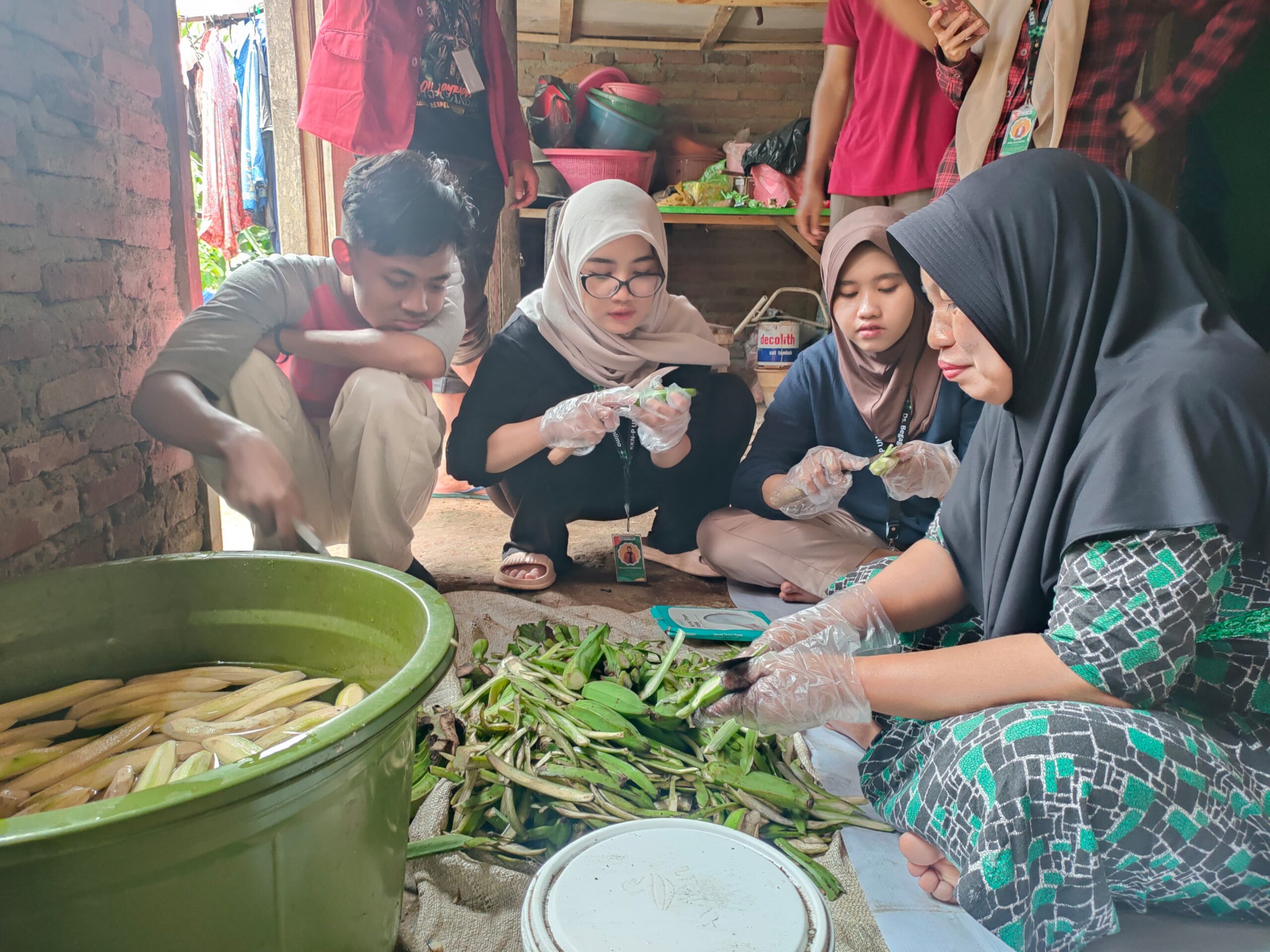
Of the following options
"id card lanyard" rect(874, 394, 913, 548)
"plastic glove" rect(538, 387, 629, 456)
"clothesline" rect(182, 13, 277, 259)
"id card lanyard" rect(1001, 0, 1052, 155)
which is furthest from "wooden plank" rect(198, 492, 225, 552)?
"id card lanyard" rect(1001, 0, 1052, 155)

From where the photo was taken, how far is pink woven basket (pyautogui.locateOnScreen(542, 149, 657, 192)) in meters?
2.93

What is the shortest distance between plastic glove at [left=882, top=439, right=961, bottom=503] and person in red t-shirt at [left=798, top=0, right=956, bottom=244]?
720 millimetres

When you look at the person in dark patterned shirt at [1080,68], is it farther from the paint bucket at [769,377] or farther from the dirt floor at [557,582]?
the dirt floor at [557,582]

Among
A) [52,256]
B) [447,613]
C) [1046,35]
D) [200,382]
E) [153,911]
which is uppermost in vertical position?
[1046,35]

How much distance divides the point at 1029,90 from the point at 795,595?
1.55m

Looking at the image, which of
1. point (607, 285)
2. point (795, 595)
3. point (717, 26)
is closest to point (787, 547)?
point (795, 595)

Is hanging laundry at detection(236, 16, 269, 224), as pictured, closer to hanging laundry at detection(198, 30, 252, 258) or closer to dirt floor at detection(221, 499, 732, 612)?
hanging laundry at detection(198, 30, 252, 258)

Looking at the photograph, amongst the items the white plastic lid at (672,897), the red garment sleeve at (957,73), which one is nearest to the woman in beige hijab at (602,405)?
the red garment sleeve at (957,73)

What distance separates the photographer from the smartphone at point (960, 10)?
7.68 feet

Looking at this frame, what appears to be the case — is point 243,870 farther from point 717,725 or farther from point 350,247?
point 350,247

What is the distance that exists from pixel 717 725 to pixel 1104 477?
818 mm

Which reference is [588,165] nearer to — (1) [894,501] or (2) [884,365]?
(2) [884,365]

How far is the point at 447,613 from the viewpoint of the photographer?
1.13 m

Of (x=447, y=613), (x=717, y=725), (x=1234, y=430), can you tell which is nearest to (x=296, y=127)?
(x=447, y=613)
